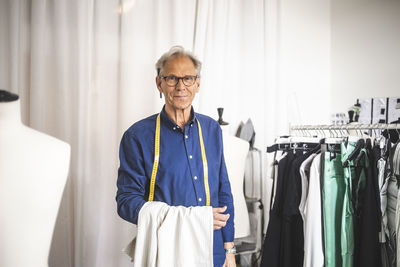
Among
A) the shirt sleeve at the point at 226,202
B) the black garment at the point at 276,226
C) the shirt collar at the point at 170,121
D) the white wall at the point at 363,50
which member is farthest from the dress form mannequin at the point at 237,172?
the white wall at the point at 363,50

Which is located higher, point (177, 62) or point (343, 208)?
point (177, 62)

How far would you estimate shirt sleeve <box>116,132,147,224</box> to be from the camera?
94 cm

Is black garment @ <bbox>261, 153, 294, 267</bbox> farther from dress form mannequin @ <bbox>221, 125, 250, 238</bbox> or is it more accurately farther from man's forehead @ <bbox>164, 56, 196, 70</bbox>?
man's forehead @ <bbox>164, 56, 196, 70</bbox>

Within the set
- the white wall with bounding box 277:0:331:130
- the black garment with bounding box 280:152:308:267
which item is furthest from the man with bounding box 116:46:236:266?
the white wall with bounding box 277:0:331:130

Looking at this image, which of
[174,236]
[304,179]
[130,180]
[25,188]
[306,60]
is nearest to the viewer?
[25,188]

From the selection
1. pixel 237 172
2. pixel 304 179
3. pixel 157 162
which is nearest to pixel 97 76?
pixel 157 162

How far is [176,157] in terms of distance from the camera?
1.07m

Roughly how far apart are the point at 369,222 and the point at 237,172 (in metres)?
0.66

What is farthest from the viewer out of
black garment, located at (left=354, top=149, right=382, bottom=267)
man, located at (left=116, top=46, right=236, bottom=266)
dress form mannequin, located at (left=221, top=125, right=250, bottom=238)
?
dress form mannequin, located at (left=221, top=125, right=250, bottom=238)

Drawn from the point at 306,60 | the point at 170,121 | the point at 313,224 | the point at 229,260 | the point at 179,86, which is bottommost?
the point at 229,260

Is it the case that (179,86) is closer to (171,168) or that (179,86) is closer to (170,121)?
(170,121)

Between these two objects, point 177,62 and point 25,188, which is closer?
point 25,188

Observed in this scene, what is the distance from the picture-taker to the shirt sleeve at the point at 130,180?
3.07 ft

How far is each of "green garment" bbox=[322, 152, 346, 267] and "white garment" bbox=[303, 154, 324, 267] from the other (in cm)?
3
